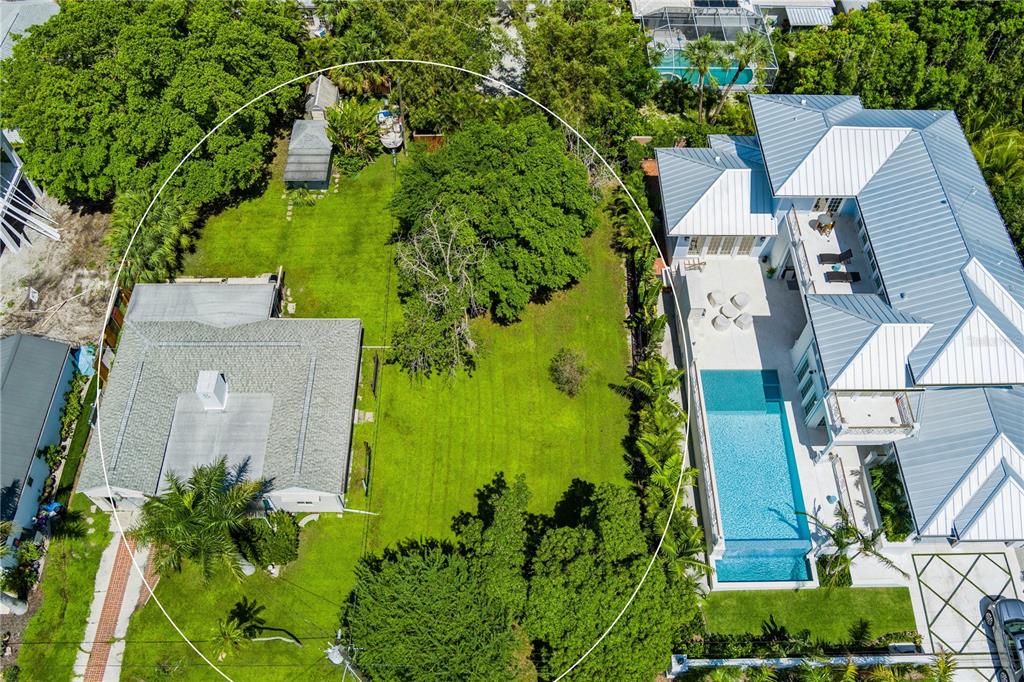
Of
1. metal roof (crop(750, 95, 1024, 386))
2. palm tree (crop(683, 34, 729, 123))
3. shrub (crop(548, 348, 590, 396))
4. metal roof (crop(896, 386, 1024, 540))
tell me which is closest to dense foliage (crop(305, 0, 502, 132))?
palm tree (crop(683, 34, 729, 123))

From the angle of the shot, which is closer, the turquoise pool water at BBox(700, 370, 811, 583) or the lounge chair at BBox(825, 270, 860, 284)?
the turquoise pool water at BBox(700, 370, 811, 583)

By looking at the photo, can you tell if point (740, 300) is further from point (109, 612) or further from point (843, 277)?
point (109, 612)

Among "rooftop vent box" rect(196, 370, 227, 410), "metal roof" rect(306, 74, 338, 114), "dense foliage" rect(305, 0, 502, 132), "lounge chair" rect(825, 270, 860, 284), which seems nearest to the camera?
"rooftop vent box" rect(196, 370, 227, 410)

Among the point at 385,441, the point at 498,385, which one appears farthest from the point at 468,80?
the point at 385,441

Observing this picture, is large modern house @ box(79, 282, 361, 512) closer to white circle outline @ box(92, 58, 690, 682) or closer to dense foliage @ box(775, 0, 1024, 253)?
white circle outline @ box(92, 58, 690, 682)

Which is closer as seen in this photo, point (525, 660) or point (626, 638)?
point (626, 638)

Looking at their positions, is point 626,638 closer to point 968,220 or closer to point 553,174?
point 553,174
